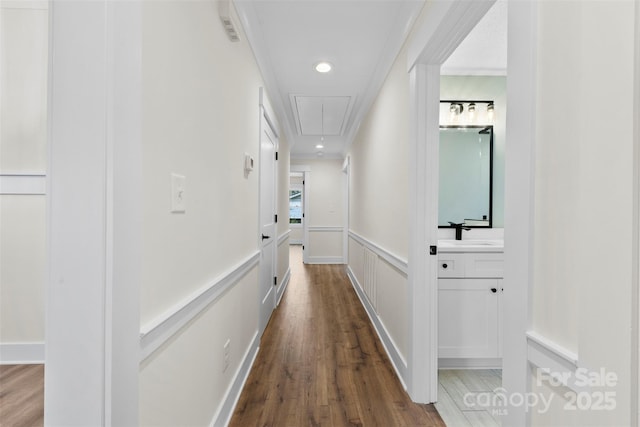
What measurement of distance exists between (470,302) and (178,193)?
1997 mm

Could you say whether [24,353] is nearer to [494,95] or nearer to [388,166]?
[388,166]

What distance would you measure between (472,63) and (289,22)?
1559 mm

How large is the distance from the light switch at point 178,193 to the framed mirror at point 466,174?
7.16ft

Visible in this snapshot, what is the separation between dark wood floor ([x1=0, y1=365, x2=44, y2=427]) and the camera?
72 centimetres

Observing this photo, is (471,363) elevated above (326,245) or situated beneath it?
situated beneath

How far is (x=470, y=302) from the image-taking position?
6.77 feet

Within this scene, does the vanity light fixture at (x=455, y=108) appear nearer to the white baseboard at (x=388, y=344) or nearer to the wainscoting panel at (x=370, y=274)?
the wainscoting panel at (x=370, y=274)

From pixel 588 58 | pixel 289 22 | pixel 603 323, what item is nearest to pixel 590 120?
pixel 588 58

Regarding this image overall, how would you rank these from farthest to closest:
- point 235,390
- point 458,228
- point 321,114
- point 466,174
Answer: point 321,114, point 466,174, point 458,228, point 235,390

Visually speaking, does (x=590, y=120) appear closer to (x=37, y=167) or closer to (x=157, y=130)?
(x=157, y=130)

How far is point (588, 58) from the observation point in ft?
2.00

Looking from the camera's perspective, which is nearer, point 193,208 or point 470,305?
point 193,208

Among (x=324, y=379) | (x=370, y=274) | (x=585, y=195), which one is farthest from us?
(x=370, y=274)

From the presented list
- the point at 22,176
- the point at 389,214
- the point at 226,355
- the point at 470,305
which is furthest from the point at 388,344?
the point at 22,176
